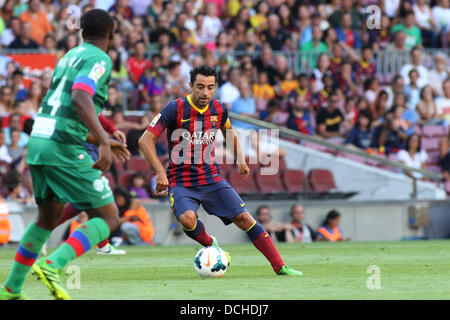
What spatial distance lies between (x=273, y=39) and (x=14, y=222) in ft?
28.4

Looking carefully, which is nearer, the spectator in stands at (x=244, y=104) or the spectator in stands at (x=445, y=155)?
the spectator in stands at (x=244, y=104)

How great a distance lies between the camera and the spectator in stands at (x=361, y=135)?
2091 cm

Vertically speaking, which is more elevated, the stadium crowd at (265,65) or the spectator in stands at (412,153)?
the stadium crowd at (265,65)

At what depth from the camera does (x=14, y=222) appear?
664 inches

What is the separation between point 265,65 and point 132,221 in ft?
20.2

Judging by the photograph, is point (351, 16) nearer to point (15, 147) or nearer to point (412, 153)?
point (412, 153)

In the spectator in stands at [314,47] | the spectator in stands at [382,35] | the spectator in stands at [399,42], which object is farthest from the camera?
the spectator in stands at [382,35]

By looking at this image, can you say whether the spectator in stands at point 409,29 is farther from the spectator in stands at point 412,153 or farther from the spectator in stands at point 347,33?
the spectator in stands at point 412,153

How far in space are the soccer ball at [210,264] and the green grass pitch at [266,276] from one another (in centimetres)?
15

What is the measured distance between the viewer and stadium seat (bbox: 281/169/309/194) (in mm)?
19344

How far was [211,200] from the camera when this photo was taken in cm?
1010

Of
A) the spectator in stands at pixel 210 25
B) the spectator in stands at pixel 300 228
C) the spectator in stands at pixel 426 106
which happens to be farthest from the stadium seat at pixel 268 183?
the spectator in stands at pixel 426 106
